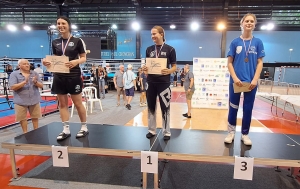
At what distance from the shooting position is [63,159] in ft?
7.49

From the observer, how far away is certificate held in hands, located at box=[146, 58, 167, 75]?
87.0 inches

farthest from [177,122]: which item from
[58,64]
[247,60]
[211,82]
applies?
[58,64]

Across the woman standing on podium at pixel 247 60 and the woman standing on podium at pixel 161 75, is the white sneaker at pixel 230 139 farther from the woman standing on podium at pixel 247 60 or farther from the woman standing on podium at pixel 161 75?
the woman standing on podium at pixel 161 75

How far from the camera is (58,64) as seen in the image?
7.17 feet

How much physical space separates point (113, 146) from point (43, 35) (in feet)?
50.0

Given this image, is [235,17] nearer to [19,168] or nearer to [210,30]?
[210,30]

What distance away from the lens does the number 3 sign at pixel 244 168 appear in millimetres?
1975

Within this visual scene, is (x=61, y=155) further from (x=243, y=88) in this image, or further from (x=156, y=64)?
(x=243, y=88)

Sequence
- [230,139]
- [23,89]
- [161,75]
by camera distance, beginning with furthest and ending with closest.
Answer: [23,89] → [230,139] → [161,75]

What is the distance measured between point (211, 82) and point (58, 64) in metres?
5.72

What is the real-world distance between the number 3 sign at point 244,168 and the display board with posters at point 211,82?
5.22 metres

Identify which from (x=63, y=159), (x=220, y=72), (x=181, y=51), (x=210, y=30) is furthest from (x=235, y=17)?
(x=63, y=159)

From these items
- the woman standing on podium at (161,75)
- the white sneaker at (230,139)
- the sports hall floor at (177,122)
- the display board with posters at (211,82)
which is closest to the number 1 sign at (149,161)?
the woman standing on podium at (161,75)

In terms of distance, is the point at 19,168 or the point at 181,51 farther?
the point at 181,51
